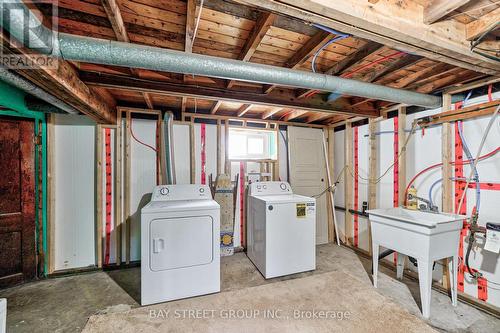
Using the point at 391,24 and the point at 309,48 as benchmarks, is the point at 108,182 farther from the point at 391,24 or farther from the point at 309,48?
the point at 391,24

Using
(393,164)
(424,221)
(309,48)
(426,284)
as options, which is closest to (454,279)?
(426,284)

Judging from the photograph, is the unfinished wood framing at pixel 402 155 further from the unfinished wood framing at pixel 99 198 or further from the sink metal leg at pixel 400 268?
the unfinished wood framing at pixel 99 198

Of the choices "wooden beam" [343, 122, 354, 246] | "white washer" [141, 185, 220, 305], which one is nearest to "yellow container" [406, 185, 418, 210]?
"wooden beam" [343, 122, 354, 246]

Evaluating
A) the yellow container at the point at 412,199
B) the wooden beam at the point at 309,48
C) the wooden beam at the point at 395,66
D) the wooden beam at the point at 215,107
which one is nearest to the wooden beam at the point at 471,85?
the wooden beam at the point at 395,66

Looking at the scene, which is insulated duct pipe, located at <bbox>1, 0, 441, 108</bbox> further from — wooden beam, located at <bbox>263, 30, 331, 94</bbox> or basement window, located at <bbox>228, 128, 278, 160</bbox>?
basement window, located at <bbox>228, 128, 278, 160</bbox>

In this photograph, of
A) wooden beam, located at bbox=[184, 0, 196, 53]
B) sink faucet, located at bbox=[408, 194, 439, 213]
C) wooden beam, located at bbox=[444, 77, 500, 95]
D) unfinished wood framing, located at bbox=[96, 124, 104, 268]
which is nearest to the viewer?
wooden beam, located at bbox=[184, 0, 196, 53]

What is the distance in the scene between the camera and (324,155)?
3893 millimetres

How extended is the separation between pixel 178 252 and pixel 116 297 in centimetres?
90

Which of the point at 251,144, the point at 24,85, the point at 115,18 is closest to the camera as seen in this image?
the point at 115,18

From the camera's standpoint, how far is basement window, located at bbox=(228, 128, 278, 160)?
3479 millimetres

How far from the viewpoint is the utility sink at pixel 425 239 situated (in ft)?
6.13

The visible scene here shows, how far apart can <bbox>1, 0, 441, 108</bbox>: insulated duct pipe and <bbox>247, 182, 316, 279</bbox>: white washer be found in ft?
4.78

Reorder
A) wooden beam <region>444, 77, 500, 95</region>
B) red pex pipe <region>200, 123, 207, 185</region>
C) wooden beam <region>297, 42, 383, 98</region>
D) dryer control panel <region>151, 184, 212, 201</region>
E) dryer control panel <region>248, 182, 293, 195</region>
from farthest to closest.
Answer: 1. red pex pipe <region>200, 123, 207, 185</region>
2. dryer control panel <region>248, 182, 293, 195</region>
3. dryer control panel <region>151, 184, 212, 201</region>
4. wooden beam <region>444, 77, 500, 95</region>
5. wooden beam <region>297, 42, 383, 98</region>

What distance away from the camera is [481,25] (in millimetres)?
1404
